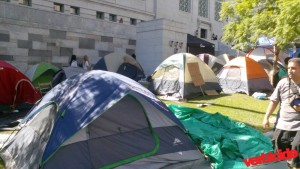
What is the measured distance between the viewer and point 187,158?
5402mm

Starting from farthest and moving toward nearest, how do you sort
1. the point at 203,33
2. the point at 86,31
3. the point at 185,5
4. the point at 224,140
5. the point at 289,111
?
the point at 203,33 → the point at 185,5 → the point at 86,31 → the point at 224,140 → the point at 289,111

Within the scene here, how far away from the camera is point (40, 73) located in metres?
14.1

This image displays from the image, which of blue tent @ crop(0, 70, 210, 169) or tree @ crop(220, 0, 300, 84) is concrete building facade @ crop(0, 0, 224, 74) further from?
blue tent @ crop(0, 70, 210, 169)

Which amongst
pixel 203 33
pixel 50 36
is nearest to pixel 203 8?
pixel 203 33

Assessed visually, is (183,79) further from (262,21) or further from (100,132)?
(100,132)

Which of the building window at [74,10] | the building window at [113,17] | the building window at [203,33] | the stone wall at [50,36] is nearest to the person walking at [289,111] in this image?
the stone wall at [50,36]

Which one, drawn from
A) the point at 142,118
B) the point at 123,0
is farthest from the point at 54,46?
the point at 142,118

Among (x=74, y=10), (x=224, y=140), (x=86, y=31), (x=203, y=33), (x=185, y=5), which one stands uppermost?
(x=185, y=5)

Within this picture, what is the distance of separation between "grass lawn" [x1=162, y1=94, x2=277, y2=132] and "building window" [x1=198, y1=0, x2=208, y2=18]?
20.6m

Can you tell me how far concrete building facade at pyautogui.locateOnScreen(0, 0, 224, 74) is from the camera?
16547mm

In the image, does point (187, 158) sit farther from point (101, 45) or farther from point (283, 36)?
point (101, 45)

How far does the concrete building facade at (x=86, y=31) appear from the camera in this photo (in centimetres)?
1655

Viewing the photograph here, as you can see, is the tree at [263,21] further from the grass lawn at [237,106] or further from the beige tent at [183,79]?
the beige tent at [183,79]

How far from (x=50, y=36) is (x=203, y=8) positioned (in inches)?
780
